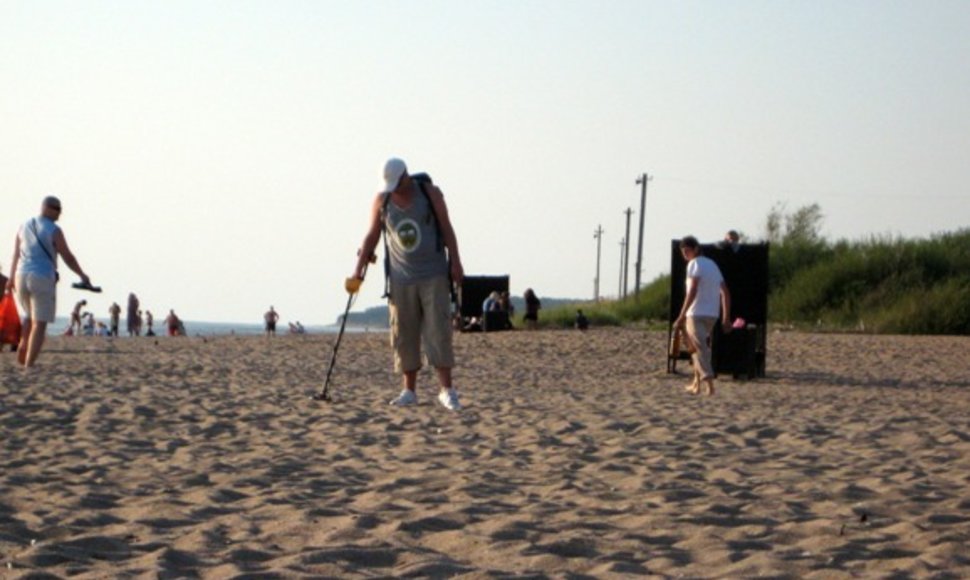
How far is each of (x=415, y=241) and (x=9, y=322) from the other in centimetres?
1051

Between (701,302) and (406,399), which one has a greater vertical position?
(701,302)

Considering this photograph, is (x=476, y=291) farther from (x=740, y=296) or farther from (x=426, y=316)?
(x=426, y=316)

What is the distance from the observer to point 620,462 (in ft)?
31.5

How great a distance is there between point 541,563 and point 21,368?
1259 centimetres

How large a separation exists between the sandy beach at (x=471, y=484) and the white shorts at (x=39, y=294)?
0.61 meters

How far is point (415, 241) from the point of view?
12.5m

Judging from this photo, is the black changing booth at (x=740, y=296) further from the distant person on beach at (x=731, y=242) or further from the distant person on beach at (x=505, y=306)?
the distant person on beach at (x=505, y=306)

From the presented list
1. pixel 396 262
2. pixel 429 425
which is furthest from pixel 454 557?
pixel 396 262

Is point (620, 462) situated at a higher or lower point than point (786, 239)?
lower

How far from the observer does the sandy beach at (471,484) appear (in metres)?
6.50

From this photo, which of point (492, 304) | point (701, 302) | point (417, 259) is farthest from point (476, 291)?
point (417, 259)

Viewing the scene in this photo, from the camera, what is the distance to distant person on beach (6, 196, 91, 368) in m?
16.4

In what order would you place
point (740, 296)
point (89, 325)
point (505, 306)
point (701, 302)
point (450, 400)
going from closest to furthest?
1. point (450, 400)
2. point (701, 302)
3. point (740, 296)
4. point (505, 306)
5. point (89, 325)

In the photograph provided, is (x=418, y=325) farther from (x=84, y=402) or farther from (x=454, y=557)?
(x=454, y=557)
